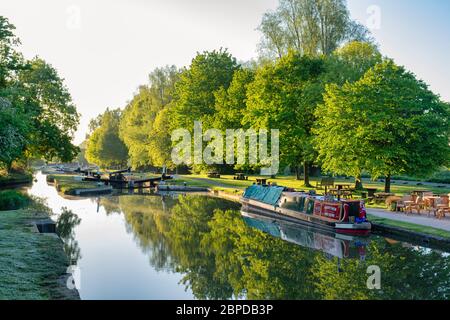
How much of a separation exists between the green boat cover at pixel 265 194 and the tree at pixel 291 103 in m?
7.33

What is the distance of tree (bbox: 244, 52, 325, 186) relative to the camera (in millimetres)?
40750

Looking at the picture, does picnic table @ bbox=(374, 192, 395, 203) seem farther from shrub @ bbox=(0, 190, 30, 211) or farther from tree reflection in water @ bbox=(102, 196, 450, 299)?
shrub @ bbox=(0, 190, 30, 211)

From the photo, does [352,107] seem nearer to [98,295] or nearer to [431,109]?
[431,109]

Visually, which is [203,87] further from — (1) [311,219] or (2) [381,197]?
(1) [311,219]

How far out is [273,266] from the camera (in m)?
16.6

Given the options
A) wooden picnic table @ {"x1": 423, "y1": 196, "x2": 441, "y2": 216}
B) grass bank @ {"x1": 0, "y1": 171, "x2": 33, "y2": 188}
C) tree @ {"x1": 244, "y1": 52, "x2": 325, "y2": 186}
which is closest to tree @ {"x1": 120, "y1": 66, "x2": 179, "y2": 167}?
grass bank @ {"x1": 0, "y1": 171, "x2": 33, "y2": 188}

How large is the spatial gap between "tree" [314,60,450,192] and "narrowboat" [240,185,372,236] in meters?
5.16

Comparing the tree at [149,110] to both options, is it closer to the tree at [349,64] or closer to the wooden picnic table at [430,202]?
the tree at [349,64]

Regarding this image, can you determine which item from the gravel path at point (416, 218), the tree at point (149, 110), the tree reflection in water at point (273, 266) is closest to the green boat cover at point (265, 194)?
the tree reflection in water at point (273, 266)

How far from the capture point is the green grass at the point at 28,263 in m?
11.1

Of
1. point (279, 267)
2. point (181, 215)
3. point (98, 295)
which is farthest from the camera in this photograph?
point (181, 215)
